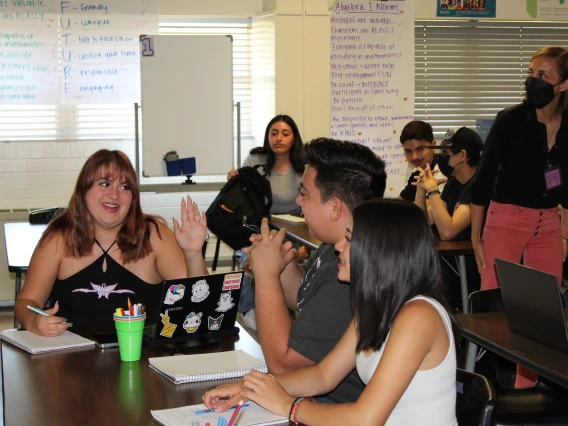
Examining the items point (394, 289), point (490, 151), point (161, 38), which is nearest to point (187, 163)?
point (161, 38)

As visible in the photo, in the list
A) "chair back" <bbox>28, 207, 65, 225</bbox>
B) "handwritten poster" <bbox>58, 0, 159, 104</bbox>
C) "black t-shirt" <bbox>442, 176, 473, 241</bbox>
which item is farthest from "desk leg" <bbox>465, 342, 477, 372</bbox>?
"handwritten poster" <bbox>58, 0, 159, 104</bbox>

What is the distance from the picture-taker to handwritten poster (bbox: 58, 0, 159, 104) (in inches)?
236

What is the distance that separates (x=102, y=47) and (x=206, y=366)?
15.1 ft

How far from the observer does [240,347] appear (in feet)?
7.24

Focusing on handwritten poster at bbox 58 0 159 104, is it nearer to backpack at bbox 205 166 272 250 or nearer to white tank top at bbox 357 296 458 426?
backpack at bbox 205 166 272 250

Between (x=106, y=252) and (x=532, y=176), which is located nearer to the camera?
(x=106, y=252)

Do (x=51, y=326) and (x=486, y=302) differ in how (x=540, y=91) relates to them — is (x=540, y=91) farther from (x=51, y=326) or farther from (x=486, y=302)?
(x=51, y=326)

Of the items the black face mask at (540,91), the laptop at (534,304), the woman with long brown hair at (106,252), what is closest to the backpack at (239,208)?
the black face mask at (540,91)

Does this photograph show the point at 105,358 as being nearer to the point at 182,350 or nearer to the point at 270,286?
the point at 182,350

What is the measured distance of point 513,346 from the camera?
2281 mm

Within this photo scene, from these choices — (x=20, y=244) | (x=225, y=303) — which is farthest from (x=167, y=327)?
(x=20, y=244)

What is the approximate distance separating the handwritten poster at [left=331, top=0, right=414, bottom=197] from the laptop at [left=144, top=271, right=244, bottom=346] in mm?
4102

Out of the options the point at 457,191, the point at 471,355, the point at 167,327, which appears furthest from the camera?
the point at 457,191

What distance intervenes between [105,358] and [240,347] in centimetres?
38
